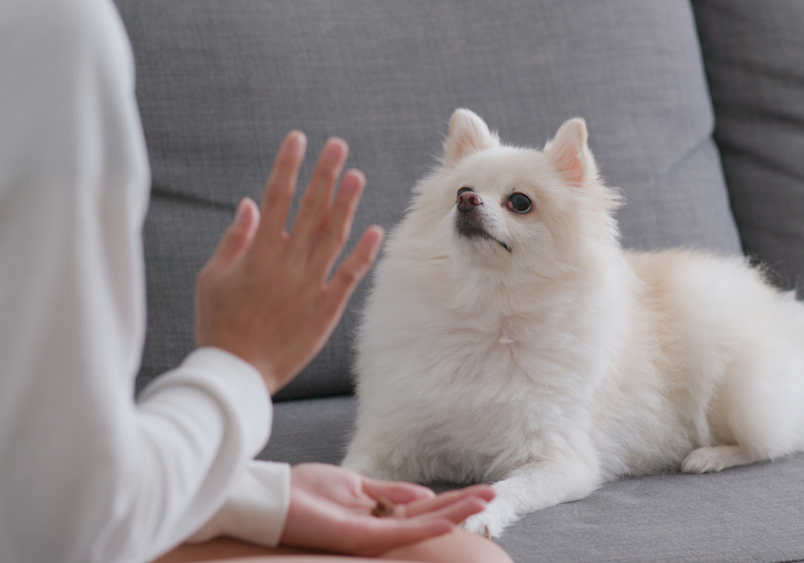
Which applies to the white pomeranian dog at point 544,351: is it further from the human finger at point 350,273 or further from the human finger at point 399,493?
the human finger at point 350,273

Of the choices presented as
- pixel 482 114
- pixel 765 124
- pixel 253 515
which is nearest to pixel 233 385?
pixel 253 515

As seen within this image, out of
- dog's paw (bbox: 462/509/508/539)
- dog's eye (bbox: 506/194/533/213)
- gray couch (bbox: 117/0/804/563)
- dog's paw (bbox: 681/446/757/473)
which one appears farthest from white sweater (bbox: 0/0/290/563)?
dog's paw (bbox: 681/446/757/473)

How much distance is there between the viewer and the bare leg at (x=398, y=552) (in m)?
0.76

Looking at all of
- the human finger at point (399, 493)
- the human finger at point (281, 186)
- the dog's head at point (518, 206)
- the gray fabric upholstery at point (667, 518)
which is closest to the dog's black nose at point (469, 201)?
the dog's head at point (518, 206)

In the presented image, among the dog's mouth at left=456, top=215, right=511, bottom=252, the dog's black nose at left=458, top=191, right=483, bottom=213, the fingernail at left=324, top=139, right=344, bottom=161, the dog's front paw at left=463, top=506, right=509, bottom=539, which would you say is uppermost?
the fingernail at left=324, top=139, right=344, bottom=161

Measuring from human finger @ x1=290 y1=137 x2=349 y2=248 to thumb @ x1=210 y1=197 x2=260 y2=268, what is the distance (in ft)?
0.14

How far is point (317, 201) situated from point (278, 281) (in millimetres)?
87

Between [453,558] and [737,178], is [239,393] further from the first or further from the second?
[737,178]

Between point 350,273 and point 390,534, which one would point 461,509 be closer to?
point 390,534

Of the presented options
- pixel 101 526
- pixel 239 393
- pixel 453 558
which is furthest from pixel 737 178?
pixel 101 526

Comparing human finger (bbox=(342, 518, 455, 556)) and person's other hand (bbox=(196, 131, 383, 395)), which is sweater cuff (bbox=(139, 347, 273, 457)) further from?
human finger (bbox=(342, 518, 455, 556))

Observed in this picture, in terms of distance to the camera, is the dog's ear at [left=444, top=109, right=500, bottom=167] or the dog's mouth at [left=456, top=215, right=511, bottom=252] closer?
the dog's mouth at [left=456, top=215, right=511, bottom=252]

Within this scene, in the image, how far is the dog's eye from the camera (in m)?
1.49

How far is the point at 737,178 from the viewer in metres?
2.25
